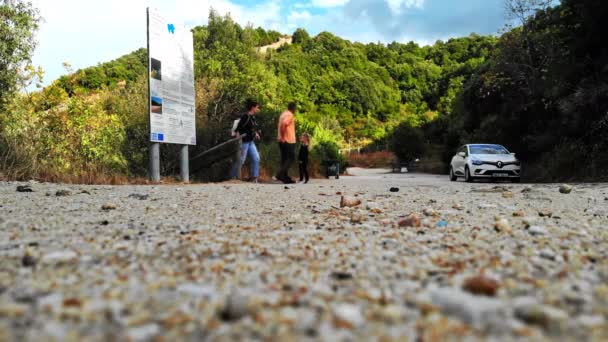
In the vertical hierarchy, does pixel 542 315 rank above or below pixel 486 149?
below

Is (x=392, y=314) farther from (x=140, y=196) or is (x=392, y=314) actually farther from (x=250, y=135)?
(x=250, y=135)

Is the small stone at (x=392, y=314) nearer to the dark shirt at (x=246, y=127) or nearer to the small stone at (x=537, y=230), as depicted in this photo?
the small stone at (x=537, y=230)

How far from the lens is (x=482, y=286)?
186cm

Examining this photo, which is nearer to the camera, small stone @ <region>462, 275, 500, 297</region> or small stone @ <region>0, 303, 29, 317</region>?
small stone @ <region>0, 303, 29, 317</region>

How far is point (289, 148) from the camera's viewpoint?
453 inches

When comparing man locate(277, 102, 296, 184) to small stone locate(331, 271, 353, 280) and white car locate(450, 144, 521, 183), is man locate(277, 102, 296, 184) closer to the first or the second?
white car locate(450, 144, 521, 183)

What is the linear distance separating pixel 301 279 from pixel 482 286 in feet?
2.51

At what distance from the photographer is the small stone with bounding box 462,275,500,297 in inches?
72.7

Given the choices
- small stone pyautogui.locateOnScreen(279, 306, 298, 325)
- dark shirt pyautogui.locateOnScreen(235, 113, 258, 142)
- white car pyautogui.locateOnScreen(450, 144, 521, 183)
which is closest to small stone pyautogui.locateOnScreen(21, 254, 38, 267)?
small stone pyautogui.locateOnScreen(279, 306, 298, 325)

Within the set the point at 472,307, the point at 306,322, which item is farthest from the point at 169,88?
the point at 472,307

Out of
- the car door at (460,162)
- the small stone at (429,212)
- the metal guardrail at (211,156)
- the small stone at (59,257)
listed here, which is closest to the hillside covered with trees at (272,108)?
the metal guardrail at (211,156)

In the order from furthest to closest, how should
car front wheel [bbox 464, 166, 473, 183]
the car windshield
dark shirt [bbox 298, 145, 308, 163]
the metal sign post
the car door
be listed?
the car door < the car windshield < car front wheel [bbox 464, 166, 473, 183] < dark shirt [bbox 298, 145, 308, 163] < the metal sign post

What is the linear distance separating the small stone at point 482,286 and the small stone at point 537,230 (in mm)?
1734

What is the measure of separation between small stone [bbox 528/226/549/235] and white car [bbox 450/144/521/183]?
1258 cm
